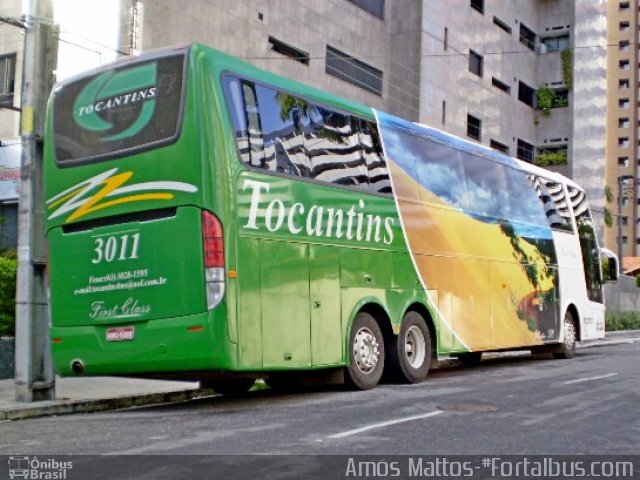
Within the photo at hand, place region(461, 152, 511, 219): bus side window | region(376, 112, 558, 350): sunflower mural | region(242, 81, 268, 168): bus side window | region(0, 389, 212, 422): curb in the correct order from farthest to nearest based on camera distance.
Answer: region(461, 152, 511, 219): bus side window → region(376, 112, 558, 350): sunflower mural → region(0, 389, 212, 422): curb → region(242, 81, 268, 168): bus side window

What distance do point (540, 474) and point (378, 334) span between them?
5.99 meters

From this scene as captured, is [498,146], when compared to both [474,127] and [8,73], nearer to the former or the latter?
[474,127]

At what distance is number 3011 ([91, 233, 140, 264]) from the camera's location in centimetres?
1012

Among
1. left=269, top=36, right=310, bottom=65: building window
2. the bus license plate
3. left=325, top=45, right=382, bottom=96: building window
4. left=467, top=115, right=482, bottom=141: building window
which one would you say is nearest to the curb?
the bus license plate

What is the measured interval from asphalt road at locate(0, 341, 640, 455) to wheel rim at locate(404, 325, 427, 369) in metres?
0.42

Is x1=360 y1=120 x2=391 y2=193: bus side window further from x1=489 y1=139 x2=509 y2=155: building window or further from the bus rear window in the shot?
x1=489 y1=139 x2=509 y2=155: building window

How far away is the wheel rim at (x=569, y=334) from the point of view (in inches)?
744

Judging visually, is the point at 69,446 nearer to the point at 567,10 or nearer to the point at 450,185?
the point at 450,185

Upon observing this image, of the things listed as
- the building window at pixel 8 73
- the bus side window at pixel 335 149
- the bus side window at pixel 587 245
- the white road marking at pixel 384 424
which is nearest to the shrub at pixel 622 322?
the bus side window at pixel 587 245

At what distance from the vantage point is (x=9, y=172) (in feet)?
79.0

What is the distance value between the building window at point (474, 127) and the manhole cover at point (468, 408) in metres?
34.3

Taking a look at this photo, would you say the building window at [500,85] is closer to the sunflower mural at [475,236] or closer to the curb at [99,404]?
the sunflower mural at [475,236]

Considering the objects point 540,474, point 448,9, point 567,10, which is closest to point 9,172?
point 540,474

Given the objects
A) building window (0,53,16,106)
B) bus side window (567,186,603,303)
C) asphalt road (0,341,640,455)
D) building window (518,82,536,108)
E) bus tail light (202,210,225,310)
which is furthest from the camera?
building window (518,82,536,108)
